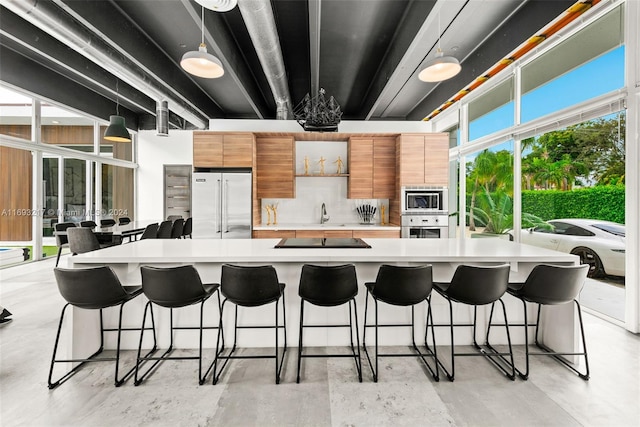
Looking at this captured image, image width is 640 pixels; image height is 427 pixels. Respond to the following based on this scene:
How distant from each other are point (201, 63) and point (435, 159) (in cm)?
386

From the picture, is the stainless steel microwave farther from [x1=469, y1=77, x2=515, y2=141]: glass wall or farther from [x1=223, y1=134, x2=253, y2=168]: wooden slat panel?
A: [x1=223, y1=134, x2=253, y2=168]: wooden slat panel

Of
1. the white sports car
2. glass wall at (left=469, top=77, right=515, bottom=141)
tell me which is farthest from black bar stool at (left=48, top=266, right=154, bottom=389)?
glass wall at (left=469, top=77, right=515, bottom=141)

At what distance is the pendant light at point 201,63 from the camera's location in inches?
106

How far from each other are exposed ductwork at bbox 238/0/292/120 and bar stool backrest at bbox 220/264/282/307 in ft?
8.43

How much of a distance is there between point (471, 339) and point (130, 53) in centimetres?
536

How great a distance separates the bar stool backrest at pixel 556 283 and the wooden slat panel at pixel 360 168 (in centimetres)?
329

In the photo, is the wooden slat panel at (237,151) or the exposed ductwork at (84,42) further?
the wooden slat panel at (237,151)

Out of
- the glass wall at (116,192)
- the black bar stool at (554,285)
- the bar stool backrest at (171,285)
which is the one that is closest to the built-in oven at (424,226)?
the black bar stool at (554,285)

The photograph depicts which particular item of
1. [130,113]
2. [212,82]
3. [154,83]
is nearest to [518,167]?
[212,82]

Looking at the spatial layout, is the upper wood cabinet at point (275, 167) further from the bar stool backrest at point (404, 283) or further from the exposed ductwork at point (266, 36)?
the bar stool backrest at point (404, 283)

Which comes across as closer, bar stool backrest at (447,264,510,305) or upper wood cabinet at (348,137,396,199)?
bar stool backrest at (447,264,510,305)

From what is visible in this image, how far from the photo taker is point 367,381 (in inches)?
85.0

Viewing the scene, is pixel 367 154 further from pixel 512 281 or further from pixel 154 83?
pixel 154 83

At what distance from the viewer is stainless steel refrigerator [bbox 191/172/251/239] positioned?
4855mm
